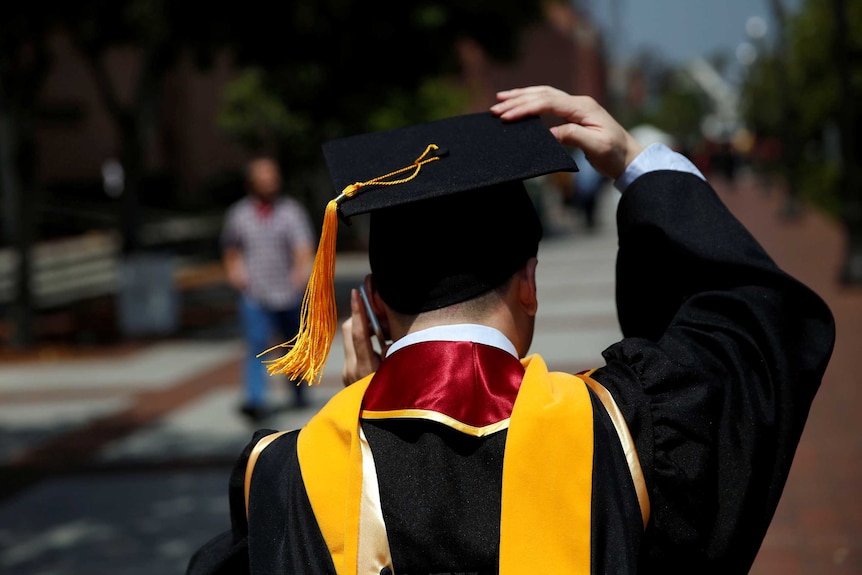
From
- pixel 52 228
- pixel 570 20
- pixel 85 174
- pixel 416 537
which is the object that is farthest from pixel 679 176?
pixel 570 20

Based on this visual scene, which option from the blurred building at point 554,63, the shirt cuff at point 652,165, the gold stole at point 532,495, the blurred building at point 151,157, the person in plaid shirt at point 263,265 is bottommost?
the blurred building at point 554,63

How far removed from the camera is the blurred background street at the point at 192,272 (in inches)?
232

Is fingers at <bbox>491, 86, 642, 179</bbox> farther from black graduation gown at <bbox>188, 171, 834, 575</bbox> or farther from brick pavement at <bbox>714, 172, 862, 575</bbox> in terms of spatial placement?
brick pavement at <bbox>714, 172, 862, 575</bbox>

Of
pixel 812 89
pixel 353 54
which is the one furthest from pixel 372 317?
pixel 812 89

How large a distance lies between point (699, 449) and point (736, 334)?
210 millimetres

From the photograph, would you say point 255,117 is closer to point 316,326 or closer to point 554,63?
point 316,326

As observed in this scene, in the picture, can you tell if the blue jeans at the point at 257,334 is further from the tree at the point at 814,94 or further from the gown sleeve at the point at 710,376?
the tree at the point at 814,94

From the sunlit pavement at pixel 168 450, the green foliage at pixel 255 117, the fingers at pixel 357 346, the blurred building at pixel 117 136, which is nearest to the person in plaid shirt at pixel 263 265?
the sunlit pavement at pixel 168 450

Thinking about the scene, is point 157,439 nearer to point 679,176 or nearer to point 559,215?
point 679,176

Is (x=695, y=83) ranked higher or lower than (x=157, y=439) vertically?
lower

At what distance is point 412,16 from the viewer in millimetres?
14234

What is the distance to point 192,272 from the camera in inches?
742

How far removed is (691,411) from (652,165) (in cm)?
51

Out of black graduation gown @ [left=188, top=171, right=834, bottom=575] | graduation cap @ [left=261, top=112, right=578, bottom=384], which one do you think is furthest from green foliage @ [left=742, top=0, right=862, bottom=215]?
graduation cap @ [left=261, top=112, right=578, bottom=384]
